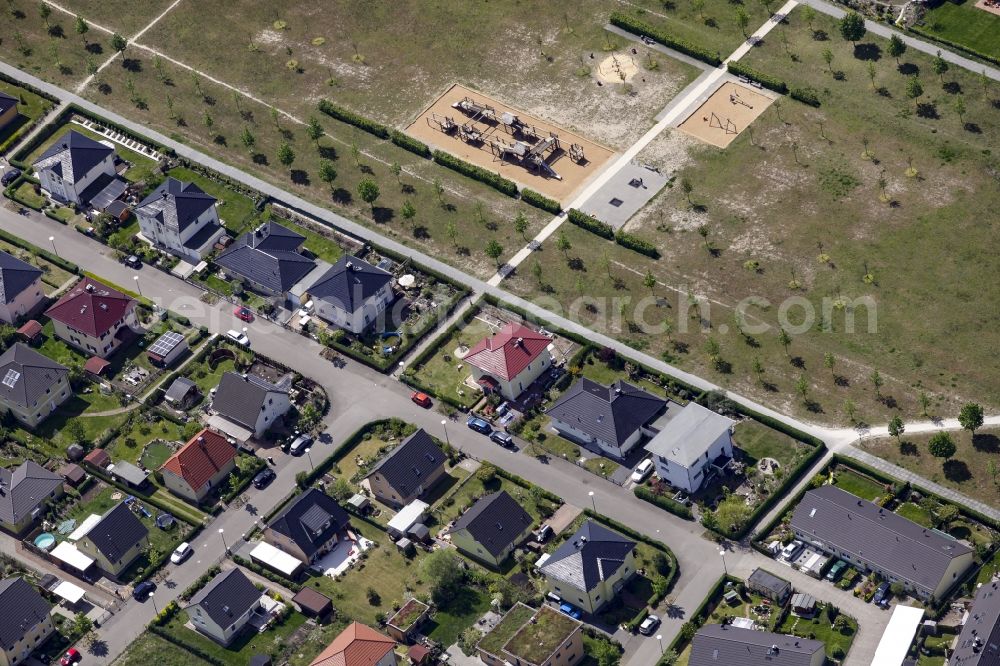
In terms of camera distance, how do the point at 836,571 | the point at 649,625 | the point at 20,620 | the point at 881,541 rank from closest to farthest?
the point at 649,625, the point at 20,620, the point at 881,541, the point at 836,571

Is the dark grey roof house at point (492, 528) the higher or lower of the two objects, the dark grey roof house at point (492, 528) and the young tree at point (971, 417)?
the lower

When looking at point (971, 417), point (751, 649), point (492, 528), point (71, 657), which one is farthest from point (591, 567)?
point (71, 657)

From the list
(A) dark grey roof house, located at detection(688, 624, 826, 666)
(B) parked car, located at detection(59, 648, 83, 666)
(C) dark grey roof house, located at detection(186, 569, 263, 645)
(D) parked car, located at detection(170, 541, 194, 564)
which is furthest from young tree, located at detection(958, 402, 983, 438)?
(B) parked car, located at detection(59, 648, 83, 666)

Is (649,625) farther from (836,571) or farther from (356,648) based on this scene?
(356,648)

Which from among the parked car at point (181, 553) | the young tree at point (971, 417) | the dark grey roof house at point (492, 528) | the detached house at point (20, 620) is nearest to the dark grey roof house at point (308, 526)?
the parked car at point (181, 553)

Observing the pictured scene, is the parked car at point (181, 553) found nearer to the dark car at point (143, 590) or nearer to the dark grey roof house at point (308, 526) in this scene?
the dark car at point (143, 590)

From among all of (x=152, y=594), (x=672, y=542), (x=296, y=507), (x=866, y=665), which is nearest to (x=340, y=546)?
(x=296, y=507)

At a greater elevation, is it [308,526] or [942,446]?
[942,446]

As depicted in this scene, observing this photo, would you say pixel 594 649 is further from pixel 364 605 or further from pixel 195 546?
pixel 195 546
